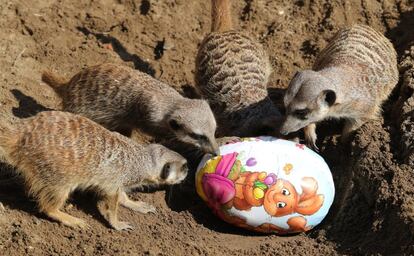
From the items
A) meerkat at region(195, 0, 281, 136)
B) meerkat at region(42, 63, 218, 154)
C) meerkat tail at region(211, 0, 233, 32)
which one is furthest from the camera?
meerkat tail at region(211, 0, 233, 32)

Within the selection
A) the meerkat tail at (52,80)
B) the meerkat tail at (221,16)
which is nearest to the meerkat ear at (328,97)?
the meerkat tail at (221,16)

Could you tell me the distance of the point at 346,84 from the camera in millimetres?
4828

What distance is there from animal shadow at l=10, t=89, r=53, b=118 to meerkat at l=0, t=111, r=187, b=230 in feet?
2.59

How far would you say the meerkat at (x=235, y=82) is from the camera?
4926 mm

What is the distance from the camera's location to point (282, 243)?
419 centimetres

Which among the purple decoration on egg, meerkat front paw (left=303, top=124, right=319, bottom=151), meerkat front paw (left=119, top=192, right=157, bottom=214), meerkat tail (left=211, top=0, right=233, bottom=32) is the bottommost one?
meerkat front paw (left=119, top=192, right=157, bottom=214)

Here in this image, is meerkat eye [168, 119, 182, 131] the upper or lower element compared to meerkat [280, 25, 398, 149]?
lower

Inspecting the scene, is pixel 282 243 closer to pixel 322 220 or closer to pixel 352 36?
pixel 322 220

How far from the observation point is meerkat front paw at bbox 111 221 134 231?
4.23 metres

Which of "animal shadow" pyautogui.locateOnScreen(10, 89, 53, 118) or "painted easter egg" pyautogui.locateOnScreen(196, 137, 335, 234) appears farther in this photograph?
"animal shadow" pyautogui.locateOnScreen(10, 89, 53, 118)

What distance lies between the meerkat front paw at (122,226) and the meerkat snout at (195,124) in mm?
623

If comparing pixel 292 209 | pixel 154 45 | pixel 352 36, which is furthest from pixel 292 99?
pixel 154 45

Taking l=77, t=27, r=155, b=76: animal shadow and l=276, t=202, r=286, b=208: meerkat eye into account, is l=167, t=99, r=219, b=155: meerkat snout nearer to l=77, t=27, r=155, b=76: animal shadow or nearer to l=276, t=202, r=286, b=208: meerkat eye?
l=276, t=202, r=286, b=208: meerkat eye

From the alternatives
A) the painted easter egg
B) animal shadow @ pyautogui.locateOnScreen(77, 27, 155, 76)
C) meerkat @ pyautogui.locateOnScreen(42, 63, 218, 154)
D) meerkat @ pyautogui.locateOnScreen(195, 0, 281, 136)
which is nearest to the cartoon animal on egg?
the painted easter egg
